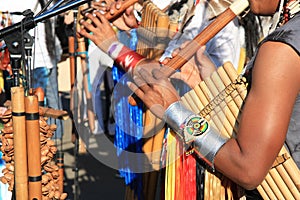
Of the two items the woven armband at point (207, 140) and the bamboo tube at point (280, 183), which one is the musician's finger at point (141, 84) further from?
the bamboo tube at point (280, 183)

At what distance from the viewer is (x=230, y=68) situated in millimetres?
1301

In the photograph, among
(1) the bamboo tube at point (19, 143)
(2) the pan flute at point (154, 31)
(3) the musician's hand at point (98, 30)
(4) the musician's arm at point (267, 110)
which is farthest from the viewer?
(2) the pan flute at point (154, 31)

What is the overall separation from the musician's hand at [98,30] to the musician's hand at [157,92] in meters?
0.27

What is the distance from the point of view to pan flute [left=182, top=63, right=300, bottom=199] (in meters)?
1.21

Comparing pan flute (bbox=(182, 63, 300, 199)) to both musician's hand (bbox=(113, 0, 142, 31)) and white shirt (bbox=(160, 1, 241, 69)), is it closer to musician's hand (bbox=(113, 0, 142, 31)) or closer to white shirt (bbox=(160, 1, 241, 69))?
musician's hand (bbox=(113, 0, 142, 31))

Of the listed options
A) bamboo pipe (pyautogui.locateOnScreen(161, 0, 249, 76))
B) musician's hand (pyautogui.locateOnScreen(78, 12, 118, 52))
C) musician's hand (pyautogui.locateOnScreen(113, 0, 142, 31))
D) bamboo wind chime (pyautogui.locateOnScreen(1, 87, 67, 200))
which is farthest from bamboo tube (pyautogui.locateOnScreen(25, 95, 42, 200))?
musician's hand (pyautogui.locateOnScreen(113, 0, 142, 31))

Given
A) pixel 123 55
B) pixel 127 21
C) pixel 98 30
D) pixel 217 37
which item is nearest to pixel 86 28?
pixel 98 30

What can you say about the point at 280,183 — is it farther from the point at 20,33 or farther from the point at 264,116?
the point at 20,33

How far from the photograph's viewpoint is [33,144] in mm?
1452

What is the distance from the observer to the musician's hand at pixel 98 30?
1.57 m

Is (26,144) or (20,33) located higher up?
(20,33)

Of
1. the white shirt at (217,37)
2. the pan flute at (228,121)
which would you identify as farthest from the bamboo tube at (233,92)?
the white shirt at (217,37)

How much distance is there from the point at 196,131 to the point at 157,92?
0.54ft

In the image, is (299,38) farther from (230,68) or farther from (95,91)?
(95,91)
